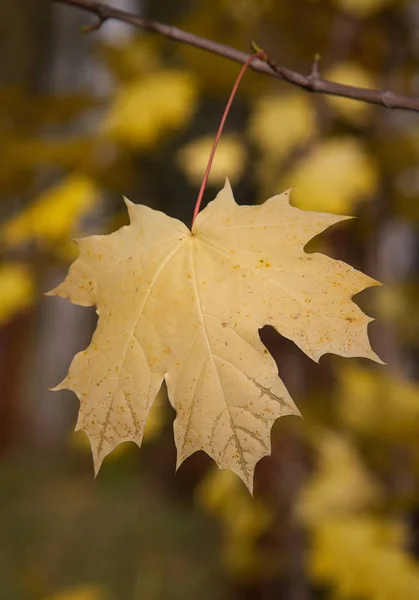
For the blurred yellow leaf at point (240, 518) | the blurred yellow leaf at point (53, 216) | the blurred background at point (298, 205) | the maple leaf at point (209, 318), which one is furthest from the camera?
→ the blurred yellow leaf at point (240, 518)

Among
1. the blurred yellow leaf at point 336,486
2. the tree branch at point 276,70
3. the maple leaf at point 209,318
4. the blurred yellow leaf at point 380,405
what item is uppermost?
the tree branch at point 276,70

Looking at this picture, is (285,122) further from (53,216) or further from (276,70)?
(276,70)

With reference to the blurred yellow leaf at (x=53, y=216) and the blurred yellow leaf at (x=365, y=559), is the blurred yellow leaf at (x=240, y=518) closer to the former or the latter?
the blurred yellow leaf at (x=365, y=559)

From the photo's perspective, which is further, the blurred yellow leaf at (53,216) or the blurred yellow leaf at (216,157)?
the blurred yellow leaf at (216,157)

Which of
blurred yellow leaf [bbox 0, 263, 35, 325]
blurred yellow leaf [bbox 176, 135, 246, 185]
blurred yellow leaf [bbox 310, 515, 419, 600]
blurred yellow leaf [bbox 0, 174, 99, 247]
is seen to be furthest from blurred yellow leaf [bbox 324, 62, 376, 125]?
blurred yellow leaf [bbox 310, 515, 419, 600]

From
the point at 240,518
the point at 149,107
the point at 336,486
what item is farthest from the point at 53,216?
the point at 240,518

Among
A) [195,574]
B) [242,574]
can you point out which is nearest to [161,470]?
[195,574]

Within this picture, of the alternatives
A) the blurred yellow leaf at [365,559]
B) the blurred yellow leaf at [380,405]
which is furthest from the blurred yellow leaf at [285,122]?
the blurred yellow leaf at [365,559]
